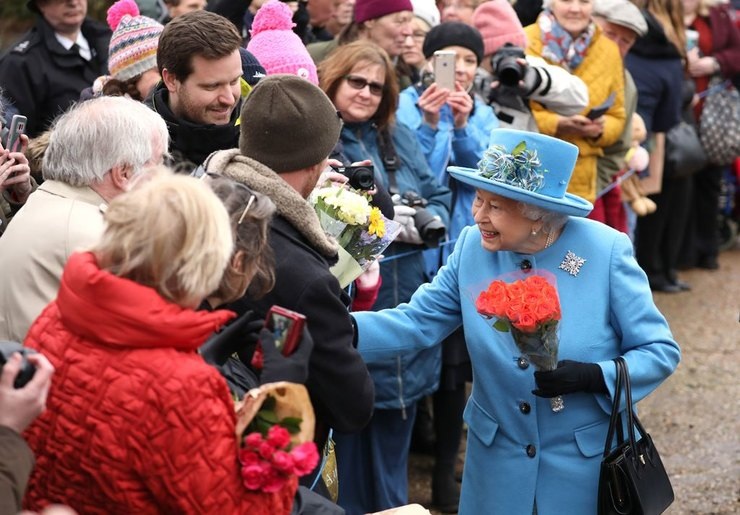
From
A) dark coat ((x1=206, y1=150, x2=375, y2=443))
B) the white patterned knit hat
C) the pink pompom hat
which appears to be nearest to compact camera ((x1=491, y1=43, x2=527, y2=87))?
the pink pompom hat

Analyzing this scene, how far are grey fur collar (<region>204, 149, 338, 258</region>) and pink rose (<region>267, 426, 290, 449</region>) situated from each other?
823 mm

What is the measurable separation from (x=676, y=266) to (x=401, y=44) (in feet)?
17.2

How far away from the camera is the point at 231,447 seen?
9.11 ft

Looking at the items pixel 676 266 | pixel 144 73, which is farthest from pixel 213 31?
pixel 676 266

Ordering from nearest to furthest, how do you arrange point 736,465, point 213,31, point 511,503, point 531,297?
point 531,297 < point 511,503 < point 213,31 < point 736,465

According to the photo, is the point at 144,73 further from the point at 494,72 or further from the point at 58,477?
the point at 58,477

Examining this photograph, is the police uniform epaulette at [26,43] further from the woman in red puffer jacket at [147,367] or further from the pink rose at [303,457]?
the pink rose at [303,457]

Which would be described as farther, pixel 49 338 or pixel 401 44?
pixel 401 44

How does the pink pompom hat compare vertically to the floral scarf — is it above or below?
above

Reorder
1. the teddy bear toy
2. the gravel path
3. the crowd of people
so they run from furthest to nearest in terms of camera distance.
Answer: the teddy bear toy → the gravel path → the crowd of people

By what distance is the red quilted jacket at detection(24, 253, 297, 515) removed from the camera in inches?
105

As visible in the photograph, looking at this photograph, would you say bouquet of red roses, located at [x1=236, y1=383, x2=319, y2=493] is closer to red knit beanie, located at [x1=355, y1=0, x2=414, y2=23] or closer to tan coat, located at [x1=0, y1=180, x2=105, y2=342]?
tan coat, located at [x1=0, y1=180, x2=105, y2=342]

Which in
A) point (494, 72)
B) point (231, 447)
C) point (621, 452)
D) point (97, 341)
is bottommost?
point (494, 72)

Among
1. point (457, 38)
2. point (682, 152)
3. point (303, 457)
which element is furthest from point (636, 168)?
point (303, 457)
